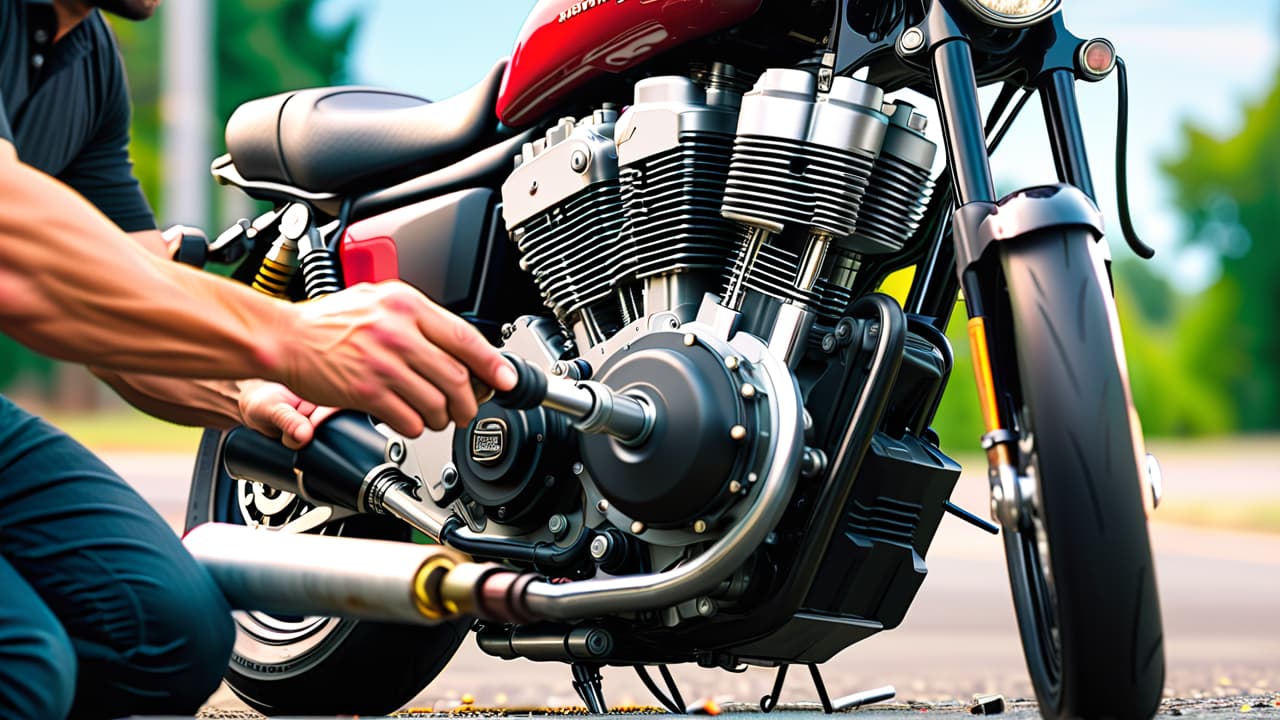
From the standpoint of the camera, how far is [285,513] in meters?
3.30

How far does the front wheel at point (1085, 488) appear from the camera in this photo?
5.83 feet

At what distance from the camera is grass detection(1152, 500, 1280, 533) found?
1026 cm

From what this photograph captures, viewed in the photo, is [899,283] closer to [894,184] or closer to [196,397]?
[894,184]

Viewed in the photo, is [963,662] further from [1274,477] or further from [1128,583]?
[1274,477]

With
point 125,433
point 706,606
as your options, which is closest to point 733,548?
point 706,606

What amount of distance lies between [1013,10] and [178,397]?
1443 mm

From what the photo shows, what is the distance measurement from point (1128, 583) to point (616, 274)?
3.50ft

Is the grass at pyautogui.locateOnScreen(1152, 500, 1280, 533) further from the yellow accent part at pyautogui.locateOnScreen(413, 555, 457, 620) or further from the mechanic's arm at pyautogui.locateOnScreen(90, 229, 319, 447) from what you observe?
the yellow accent part at pyautogui.locateOnScreen(413, 555, 457, 620)

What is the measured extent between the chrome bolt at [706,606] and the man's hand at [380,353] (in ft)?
2.88

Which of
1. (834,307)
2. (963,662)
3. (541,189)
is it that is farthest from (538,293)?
(963,662)

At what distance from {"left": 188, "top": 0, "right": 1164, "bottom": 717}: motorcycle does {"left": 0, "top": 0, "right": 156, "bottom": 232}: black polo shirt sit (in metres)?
0.70

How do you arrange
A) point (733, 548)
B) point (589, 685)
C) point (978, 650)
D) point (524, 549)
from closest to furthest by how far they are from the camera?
point (733, 548) → point (524, 549) → point (589, 685) → point (978, 650)

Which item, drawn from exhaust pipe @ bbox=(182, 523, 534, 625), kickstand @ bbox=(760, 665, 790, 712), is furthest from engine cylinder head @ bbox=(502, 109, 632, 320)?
exhaust pipe @ bbox=(182, 523, 534, 625)

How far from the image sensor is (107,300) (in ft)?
4.64
